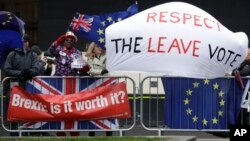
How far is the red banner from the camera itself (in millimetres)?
14570

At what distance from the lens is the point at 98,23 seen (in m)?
14.9

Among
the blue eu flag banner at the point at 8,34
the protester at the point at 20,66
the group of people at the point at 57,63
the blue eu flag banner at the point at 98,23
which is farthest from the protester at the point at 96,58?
the blue eu flag banner at the point at 8,34

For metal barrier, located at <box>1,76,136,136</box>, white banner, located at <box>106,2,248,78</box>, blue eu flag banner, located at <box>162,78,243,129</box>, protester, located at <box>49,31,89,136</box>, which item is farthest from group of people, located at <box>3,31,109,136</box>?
blue eu flag banner, located at <box>162,78,243,129</box>

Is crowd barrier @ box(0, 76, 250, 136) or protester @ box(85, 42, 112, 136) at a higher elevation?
protester @ box(85, 42, 112, 136)

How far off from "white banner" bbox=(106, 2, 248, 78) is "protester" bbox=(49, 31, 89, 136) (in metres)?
0.98

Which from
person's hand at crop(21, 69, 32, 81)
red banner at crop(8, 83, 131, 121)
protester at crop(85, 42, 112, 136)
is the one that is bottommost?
red banner at crop(8, 83, 131, 121)

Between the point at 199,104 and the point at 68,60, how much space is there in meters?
2.37

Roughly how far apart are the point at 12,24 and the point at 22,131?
6.34 ft

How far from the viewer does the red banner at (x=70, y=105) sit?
14.6 meters

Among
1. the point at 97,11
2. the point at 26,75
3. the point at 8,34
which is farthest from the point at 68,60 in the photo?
the point at 97,11

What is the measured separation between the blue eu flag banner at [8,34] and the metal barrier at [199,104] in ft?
7.73

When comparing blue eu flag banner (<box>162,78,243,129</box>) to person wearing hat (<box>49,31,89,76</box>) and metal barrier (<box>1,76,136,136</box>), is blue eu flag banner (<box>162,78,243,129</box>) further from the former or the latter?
person wearing hat (<box>49,31,89,76</box>)

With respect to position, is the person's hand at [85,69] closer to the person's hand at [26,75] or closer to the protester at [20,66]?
the protester at [20,66]

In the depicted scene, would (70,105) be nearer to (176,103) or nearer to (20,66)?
(20,66)
